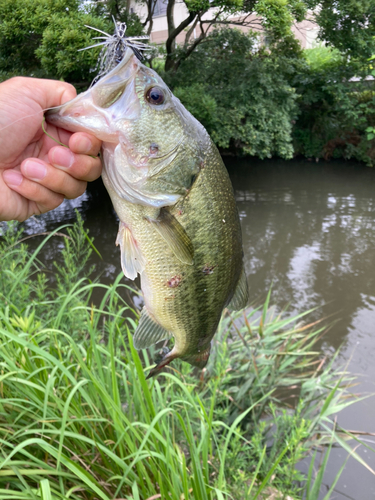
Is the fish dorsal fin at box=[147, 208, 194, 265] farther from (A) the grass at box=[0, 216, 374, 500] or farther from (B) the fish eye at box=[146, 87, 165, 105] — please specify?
(A) the grass at box=[0, 216, 374, 500]

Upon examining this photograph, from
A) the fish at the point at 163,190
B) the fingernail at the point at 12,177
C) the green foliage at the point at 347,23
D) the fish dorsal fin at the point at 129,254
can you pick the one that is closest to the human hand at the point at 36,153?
the fingernail at the point at 12,177

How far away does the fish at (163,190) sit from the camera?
3.35 feet

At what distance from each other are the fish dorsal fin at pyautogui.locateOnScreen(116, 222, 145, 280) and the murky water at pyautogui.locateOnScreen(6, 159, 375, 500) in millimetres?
2583

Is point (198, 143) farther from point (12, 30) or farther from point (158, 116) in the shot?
point (12, 30)

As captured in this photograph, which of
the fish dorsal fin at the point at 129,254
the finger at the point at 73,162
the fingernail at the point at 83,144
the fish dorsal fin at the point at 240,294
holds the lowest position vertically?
the fish dorsal fin at the point at 240,294

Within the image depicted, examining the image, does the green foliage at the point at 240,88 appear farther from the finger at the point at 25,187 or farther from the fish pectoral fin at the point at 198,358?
the fish pectoral fin at the point at 198,358

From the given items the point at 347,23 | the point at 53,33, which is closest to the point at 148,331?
the point at 53,33

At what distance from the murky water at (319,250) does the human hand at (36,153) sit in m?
2.89

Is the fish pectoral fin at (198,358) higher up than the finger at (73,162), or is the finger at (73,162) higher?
the finger at (73,162)

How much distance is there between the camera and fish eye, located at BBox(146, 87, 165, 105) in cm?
106

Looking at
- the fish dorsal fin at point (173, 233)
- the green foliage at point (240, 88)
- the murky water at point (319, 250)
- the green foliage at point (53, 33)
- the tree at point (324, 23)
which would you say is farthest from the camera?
the green foliage at point (240, 88)

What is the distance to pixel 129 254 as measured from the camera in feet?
3.82

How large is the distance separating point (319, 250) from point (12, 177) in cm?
606

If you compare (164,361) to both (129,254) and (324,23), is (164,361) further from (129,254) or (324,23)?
(324,23)
